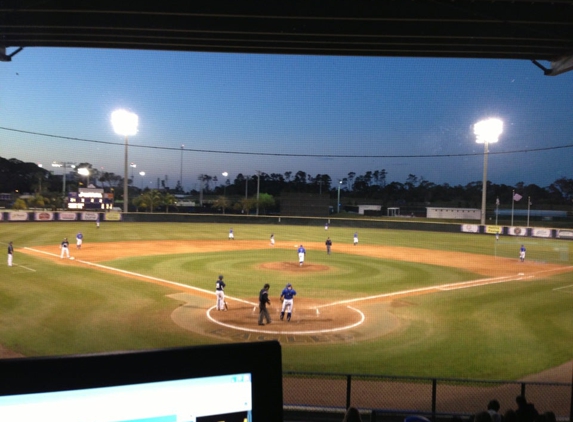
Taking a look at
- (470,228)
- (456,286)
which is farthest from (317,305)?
(470,228)

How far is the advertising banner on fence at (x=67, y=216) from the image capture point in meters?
41.2

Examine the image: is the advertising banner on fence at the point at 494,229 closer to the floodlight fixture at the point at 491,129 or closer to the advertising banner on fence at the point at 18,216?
the floodlight fixture at the point at 491,129

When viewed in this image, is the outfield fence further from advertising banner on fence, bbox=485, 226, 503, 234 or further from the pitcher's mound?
advertising banner on fence, bbox=485, 226, 503, 234

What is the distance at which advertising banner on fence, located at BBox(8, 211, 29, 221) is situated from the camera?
37.9 meters

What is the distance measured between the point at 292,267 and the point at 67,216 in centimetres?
2970

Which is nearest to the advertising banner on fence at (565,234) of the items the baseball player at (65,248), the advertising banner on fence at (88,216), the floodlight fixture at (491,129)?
the floodlight fixture at (491,129)

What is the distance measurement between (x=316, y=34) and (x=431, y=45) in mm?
2251

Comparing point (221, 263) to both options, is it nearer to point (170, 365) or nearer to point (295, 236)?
point (295, 236)

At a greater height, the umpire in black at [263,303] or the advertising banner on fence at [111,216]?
the advertising banner on fence at [111,216]

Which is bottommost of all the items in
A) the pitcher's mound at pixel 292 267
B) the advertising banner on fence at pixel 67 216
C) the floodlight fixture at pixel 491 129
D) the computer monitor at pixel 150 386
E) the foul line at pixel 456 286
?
the foul line at pixel 456 286

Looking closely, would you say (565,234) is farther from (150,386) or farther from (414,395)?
(150,386)

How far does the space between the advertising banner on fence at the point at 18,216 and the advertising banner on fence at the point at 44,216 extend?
81 cm

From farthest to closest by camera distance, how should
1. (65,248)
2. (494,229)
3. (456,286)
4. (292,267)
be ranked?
(494,229) < (65,248) < (292,267) < (456,286)

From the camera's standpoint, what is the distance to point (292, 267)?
21.9m
